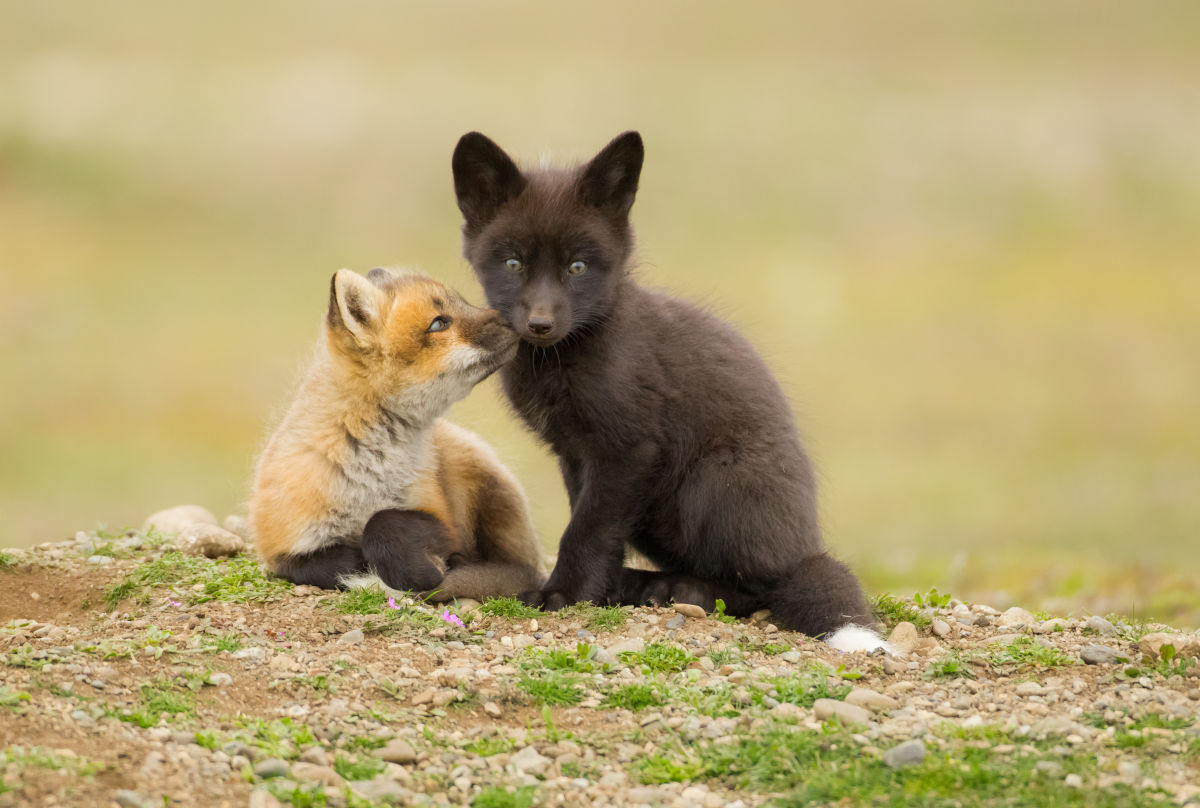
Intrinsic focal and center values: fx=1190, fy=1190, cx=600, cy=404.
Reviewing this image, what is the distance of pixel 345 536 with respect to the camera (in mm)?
6852

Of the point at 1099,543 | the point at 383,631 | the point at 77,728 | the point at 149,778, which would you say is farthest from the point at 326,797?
the point at 1099,543

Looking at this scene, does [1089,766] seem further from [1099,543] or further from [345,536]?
[1099,543]

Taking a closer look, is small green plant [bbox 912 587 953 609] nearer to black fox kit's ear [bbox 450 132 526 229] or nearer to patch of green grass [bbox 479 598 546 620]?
patch of green grass [bbox 479 598 546 620]

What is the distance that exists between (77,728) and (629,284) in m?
3.99

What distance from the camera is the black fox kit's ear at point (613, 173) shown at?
6.79 meters

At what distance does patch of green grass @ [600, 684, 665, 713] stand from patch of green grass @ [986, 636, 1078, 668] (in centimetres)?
185

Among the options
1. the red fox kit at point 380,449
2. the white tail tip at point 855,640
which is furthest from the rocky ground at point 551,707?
the red fox kit at point 380,449

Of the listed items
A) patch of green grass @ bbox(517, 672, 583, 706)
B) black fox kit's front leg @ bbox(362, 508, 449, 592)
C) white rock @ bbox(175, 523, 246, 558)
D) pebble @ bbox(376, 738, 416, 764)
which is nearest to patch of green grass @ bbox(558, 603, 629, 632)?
black fox kit's front leg @ bbox(362, 508, 449, 592)

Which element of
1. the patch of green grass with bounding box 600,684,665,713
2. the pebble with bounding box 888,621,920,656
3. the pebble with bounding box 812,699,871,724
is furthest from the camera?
the pebble with bounding box 888,621,920,656

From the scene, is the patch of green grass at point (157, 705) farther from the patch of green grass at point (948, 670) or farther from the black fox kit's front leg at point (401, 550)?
the patch of green grass at point (948, 670)

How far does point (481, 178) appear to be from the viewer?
22.5 feet

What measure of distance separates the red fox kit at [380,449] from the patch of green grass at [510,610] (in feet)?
0.79

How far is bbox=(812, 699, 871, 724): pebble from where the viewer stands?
4.97 meters

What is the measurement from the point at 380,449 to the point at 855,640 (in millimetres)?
2857
